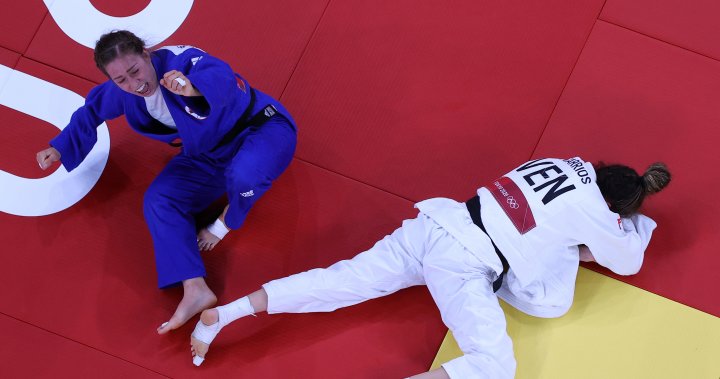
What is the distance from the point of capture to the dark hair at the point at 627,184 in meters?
2.34

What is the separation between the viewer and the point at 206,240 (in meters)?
2.72

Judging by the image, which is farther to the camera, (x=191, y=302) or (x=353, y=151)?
(x=353, y=151)

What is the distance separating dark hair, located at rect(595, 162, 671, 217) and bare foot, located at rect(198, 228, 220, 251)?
4.80 ft

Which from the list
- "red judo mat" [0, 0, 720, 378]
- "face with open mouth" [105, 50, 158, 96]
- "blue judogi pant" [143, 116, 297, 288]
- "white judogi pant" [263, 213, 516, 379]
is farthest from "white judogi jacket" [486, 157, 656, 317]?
"face with open mouth" [105, 50, 158, 96]

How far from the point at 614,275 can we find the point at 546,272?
1.12 feet

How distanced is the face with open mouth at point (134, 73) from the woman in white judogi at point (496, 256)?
827 millimetres

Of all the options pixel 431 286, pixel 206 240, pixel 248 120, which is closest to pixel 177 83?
pixel 248 120

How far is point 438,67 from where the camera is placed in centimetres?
293

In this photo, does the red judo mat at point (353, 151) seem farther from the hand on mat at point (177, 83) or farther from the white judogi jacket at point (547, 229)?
the hand on mat at point (177, 83)

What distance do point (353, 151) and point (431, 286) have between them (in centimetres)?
70

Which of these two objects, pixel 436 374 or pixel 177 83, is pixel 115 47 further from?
pixel 436 374

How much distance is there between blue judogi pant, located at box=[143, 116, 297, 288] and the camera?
2.50m

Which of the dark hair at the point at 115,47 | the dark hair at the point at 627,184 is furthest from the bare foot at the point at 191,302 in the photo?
the dark hair at the point at 627,184

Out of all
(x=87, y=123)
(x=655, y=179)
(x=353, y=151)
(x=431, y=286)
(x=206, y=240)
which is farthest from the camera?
(x=353, y=151)
